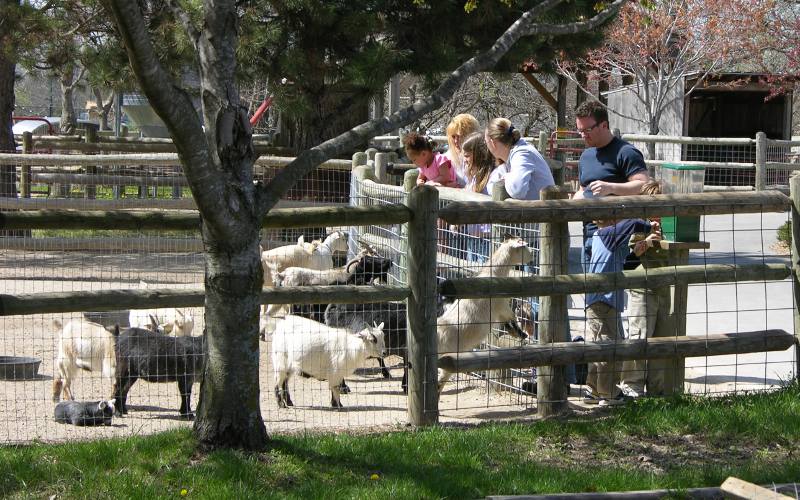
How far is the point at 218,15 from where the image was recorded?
15.9 feet

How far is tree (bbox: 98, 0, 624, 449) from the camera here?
480 centimetres

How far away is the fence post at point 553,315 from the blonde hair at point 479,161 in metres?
1.65

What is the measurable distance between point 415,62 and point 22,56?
5.71 metres

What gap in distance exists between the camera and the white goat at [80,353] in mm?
7754

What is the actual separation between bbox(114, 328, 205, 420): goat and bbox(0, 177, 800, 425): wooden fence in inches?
57.7

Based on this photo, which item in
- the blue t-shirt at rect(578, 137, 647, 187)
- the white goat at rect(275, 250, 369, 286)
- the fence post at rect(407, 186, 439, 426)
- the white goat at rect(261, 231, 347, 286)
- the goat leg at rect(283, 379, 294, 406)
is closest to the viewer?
the fence post at rect(407, 186, 439, 426)

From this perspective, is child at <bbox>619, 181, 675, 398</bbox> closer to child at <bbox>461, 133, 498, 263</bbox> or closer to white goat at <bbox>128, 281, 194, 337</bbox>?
child at <bbox>461, 133, 498, 263</bbox>

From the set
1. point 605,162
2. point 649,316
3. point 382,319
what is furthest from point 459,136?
point 649,316

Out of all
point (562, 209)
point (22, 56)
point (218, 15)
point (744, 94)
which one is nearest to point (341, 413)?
point (562, 209)

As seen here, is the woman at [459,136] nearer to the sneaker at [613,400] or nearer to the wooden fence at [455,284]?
the wooden fence at [455,284]

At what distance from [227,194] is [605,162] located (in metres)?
3.16

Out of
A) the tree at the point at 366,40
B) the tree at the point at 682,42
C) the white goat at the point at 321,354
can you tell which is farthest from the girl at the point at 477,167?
the tree at the point at 682,42

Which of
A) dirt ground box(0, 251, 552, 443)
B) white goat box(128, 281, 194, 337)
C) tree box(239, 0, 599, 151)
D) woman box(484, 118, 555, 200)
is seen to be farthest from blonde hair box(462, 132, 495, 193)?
tree box(239, 0, 599, 151)

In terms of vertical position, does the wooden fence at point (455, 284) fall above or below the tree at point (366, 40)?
below
